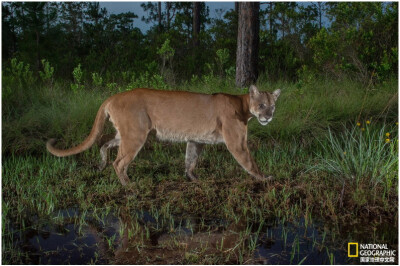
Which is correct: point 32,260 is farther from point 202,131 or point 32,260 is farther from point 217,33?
point 217,33

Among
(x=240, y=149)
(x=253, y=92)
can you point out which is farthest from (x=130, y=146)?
(x=253, y=92)

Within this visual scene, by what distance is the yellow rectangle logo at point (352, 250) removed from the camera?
11.1 feet

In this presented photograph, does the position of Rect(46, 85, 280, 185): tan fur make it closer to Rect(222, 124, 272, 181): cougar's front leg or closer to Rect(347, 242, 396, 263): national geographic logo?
Rect(222, 124, 272, 181): cougar's front leg

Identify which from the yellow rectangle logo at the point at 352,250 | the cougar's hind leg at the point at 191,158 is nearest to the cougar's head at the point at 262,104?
the cougar's hind leg at the point at 191,158

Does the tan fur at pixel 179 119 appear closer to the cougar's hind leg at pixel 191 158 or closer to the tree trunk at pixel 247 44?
the cougar's hind leg at pixel 191 158

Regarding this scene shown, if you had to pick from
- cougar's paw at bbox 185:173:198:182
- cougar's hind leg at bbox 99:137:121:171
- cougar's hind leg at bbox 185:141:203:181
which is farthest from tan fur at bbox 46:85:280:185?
cougar's paw at bbox 185:173:198:182

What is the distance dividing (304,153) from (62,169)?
126 inches

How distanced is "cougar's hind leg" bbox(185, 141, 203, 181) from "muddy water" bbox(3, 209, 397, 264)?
1251 mm

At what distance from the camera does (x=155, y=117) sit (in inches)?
200

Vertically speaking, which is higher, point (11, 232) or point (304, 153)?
point (304, 153)

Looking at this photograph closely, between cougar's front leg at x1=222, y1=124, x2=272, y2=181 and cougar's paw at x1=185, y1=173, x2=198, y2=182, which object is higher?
cougar's front leg at x1=222, y1=124, x2=272, y2=181

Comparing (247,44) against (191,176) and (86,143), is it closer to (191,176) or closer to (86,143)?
(191,176)

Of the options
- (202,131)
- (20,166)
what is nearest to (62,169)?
(20,166)

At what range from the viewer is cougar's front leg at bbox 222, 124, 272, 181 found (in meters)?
5.06
